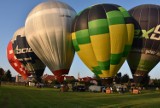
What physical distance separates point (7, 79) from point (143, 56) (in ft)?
311

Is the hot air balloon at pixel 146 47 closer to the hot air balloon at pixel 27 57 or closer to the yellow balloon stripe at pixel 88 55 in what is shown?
the yellow balloon stripe at pixel 88 55

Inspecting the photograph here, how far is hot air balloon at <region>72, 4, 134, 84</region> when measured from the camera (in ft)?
134

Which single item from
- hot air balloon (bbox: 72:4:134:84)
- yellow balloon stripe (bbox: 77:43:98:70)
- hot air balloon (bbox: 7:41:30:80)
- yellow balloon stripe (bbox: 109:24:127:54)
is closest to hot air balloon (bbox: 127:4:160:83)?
hot air balloon (bbox: 72:4:134:84)

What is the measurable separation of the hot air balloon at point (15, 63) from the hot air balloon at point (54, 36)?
15.1 m

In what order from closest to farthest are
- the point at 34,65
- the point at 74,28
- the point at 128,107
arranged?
the point at 128,107 < the point at 74,28 < the point at 34,65

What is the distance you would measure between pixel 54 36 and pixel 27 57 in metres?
13.2

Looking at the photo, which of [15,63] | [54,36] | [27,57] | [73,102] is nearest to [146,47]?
[54,36]

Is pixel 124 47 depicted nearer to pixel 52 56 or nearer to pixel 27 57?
pixel 52 56

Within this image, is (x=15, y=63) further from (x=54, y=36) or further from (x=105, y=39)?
(x=105, y=39)

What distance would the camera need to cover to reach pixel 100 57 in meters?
41.0

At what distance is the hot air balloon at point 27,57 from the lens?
56.2m

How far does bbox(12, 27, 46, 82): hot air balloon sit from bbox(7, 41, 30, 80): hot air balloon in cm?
267

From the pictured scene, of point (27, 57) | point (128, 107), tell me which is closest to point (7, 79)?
point (27, 57)

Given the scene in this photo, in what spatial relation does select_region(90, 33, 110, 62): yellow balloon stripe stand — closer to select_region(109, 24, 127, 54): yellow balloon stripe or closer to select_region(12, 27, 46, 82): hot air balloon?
select_region(109, 24, 127, 54): yellow balloon stripe
